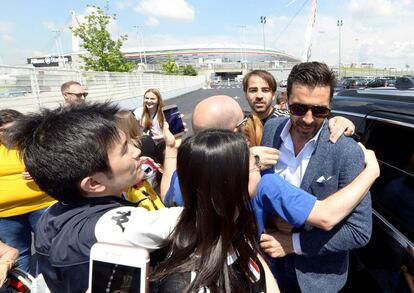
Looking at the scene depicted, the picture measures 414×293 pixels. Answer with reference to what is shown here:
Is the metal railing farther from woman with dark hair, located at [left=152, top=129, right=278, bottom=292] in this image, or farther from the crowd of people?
woman with dark hair, located at [left=152, top=129, right=278, bottom=292]

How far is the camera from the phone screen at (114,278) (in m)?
0.87

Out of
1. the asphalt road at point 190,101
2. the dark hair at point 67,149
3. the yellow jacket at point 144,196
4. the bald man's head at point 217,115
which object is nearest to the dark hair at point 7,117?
the yellow jacket at point 144,196

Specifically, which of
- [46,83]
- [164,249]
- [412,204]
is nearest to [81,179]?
[164,249]

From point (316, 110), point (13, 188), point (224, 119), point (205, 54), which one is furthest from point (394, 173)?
point (205, 54)

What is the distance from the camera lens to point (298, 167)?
1647mm

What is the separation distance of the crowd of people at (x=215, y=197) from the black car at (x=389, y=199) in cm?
25

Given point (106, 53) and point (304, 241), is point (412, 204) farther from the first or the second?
point (106, 53)

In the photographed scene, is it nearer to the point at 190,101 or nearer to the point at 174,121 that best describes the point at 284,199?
the point at 174,121

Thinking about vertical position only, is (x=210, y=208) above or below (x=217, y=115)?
below

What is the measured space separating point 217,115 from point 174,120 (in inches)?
74.0

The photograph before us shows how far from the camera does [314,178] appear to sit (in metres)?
1.51

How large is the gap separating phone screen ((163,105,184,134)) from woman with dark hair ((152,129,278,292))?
6.71ft

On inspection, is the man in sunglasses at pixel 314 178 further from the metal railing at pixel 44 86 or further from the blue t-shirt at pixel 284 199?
the metal railing at pixel 44 86

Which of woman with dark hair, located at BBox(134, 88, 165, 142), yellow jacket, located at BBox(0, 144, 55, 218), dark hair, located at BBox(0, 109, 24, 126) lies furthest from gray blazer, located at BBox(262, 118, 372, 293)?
woman with dark hair, located at BBox(134, 88, 165, 142)
